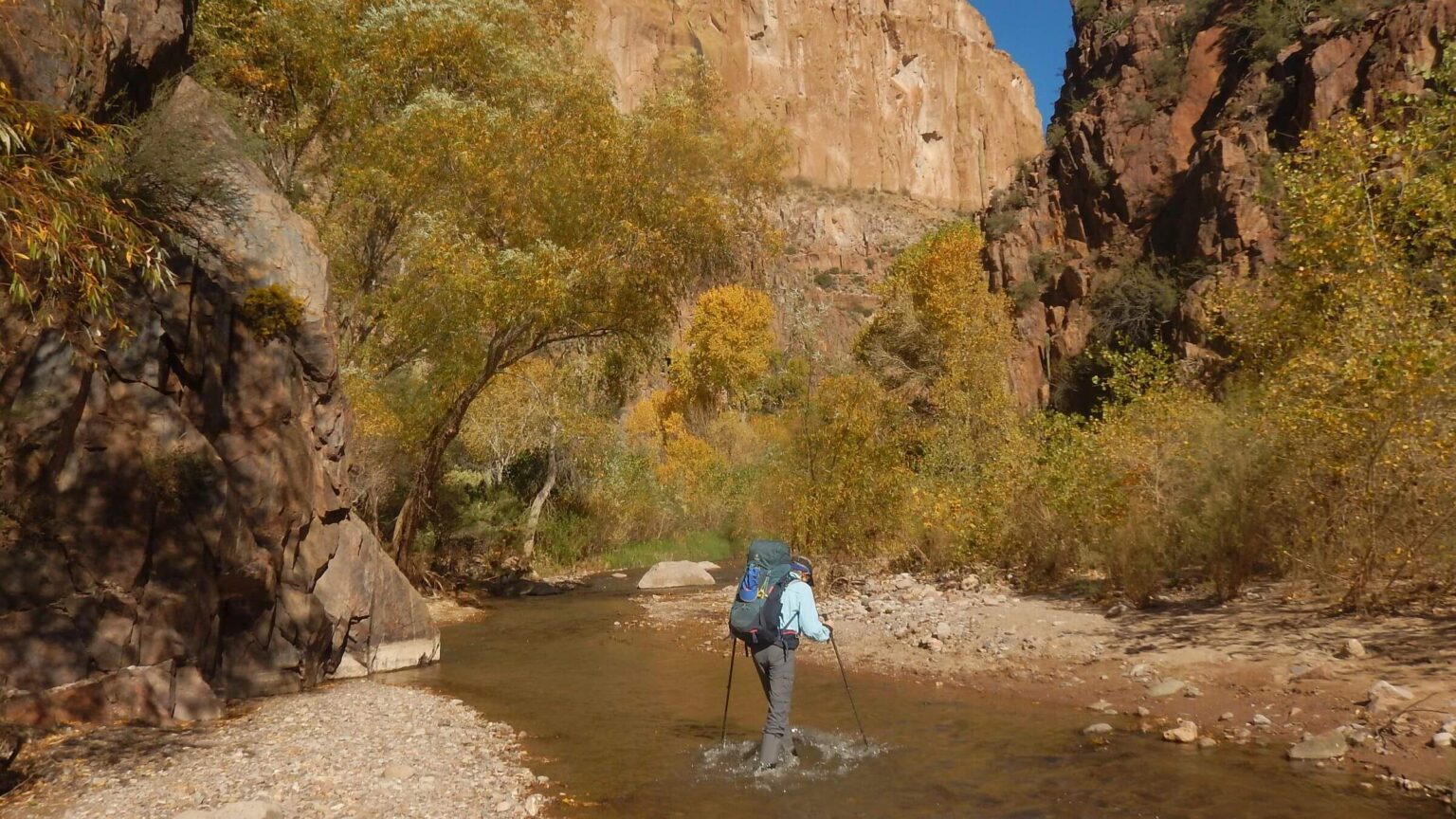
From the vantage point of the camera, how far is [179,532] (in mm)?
9195

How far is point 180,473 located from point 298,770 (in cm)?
354

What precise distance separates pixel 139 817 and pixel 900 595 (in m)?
13.1

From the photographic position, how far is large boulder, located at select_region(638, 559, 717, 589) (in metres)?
25.1

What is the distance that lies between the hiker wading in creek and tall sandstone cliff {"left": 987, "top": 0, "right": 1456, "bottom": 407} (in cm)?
1829

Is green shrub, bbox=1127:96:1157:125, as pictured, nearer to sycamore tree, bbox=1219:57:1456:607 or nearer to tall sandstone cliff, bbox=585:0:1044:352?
sycamore tree, bbox=1219:57:1456:607

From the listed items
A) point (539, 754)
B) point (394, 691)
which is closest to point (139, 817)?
point (539, 754)

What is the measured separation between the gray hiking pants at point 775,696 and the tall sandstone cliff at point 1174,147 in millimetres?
18503

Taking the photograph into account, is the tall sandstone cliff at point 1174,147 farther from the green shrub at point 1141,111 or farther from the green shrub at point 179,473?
the green shrub at point 179,473

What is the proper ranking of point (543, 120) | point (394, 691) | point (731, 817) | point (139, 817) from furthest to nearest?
point (543, 120) < point (394, 691) < point (731, 817) < point (139, 817)

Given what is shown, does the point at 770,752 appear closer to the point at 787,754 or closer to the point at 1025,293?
the point at 787,754

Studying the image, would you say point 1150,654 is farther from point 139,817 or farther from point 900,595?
A: point 139,817

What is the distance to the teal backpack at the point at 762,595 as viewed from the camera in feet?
26.0

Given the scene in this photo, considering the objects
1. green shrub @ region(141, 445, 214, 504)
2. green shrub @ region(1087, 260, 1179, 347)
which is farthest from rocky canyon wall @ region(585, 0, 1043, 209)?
green shrub @ region(141, 445, 214, 504)

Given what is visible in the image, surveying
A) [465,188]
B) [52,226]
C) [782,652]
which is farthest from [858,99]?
[52,226]
